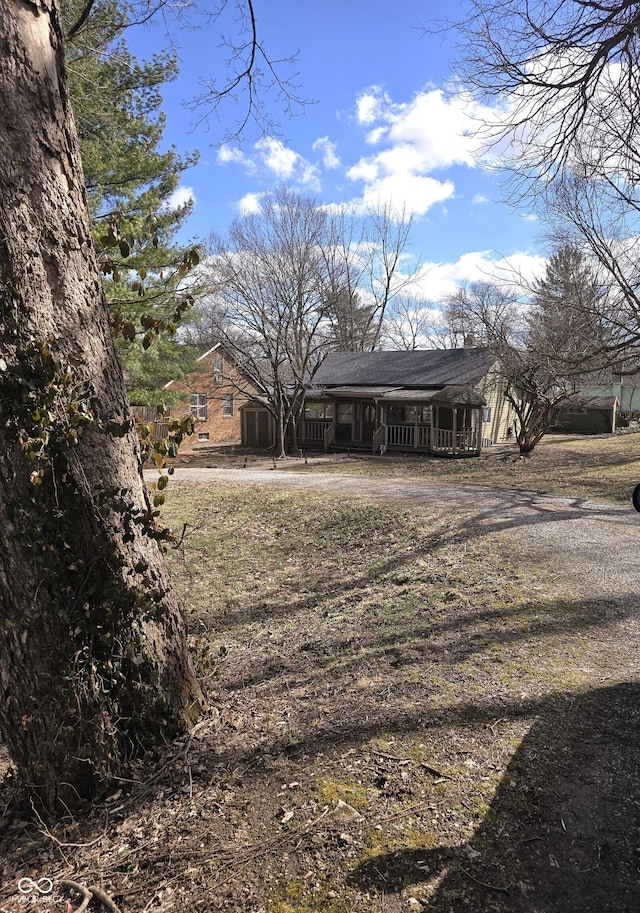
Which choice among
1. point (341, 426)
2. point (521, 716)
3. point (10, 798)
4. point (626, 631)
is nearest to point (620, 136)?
point (626, 631)

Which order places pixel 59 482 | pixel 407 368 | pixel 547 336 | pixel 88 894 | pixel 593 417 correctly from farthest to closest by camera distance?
pixel 593 417 → pixel 407 368 → pixel 547 336 → pixel 59 482 → pixel 88 894

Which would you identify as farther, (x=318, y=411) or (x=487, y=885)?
(x=318, y=411)

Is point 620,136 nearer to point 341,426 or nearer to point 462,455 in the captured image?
point 462,455

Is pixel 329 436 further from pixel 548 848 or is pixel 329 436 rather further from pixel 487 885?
pixel 487 885

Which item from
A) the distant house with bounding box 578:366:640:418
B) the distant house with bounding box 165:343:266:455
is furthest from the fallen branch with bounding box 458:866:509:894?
the distant house with bounding box 578:366:640:418

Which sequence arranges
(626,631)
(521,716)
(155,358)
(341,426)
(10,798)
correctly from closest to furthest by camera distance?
1. (10,798)
2. (521,716)
3. (626,631)
4. (155,358)
5. (341,426)

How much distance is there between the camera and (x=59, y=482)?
8.50ft

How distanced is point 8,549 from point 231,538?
6610mm

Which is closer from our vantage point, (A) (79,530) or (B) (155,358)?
(A) (79,530)

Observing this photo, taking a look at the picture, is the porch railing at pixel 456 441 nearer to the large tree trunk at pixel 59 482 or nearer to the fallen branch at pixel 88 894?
the large tree trunk at pixel 59 482

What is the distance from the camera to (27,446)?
7.93 ft

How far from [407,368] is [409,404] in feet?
11.5

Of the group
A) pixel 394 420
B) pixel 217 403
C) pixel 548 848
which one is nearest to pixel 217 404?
pixel 217 403

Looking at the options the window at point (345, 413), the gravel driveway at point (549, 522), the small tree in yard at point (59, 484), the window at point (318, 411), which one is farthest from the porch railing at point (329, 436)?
the small tree in yard at point (59, 484)
